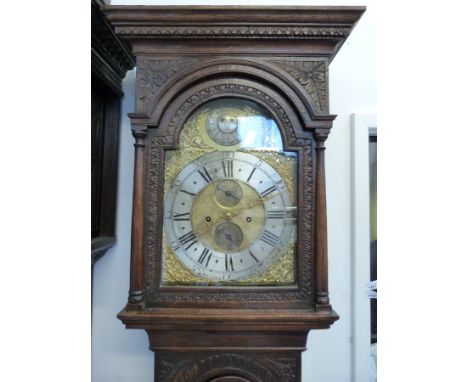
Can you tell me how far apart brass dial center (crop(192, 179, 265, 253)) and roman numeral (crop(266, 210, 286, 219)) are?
13 millimetres

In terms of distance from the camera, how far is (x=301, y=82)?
2.30 feet

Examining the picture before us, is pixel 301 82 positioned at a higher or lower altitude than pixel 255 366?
higher

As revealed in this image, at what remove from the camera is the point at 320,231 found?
2.28ft

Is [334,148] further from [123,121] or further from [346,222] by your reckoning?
[123,121]

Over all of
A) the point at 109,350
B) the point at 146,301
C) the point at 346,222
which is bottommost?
the point at 109,350

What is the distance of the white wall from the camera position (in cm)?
94

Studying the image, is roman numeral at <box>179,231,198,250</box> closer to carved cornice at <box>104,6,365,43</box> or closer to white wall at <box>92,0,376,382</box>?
white wall at <box>92,0,376,382</box>

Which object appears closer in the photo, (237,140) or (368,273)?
(237,140)

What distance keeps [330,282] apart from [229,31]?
71cm

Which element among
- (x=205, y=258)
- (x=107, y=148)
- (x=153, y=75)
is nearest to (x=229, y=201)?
(x=205, y=258)

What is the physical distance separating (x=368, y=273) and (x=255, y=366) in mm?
426

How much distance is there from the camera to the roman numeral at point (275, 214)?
717 millimetres

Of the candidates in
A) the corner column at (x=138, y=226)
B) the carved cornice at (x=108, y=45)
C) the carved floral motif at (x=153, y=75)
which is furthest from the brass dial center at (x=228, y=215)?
the carved cornice at (x=108, y=45)

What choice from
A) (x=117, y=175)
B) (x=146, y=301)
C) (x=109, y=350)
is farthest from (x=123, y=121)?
(x=109, y=350)
